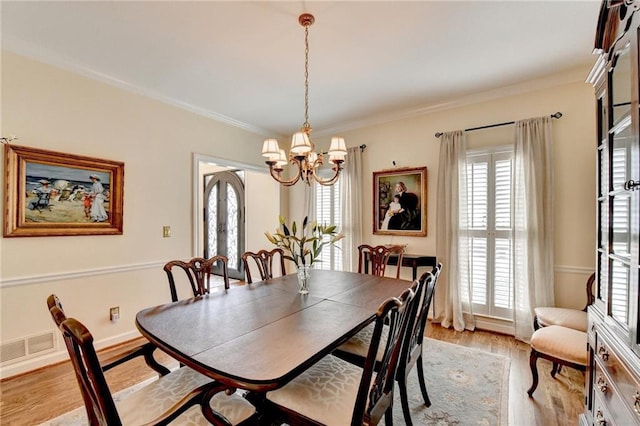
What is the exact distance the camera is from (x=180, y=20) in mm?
2123

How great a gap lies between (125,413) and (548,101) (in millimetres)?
4276

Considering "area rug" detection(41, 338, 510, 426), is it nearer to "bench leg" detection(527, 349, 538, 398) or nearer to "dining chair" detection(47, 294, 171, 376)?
"bench leg" detection(527, 349, 538, 398)

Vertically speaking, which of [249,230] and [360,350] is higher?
[249,230]

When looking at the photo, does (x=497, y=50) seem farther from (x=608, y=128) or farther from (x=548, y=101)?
(x=608, y=128)

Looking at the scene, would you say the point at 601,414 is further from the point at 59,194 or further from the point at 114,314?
the point at 59,194

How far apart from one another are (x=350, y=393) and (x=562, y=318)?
7.39ft

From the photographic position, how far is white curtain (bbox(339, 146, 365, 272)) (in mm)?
4309

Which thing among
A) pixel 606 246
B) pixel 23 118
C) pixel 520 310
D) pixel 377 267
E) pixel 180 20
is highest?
pixel 180 20

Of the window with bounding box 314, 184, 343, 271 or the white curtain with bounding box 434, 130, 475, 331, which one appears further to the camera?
the window with bounding box 314, 184, 343, 271

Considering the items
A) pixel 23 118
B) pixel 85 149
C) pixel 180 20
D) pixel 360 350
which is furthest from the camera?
pixel 85 149

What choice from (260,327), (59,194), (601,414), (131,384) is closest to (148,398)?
(260,327)

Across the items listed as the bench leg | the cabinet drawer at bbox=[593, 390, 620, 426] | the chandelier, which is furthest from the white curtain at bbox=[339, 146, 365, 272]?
the cabinet drawer at bbox=[593, 390, 620, 426]

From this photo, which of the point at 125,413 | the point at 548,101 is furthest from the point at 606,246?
the point at 125,413

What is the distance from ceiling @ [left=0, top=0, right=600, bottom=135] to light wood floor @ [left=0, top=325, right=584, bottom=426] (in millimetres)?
2755
